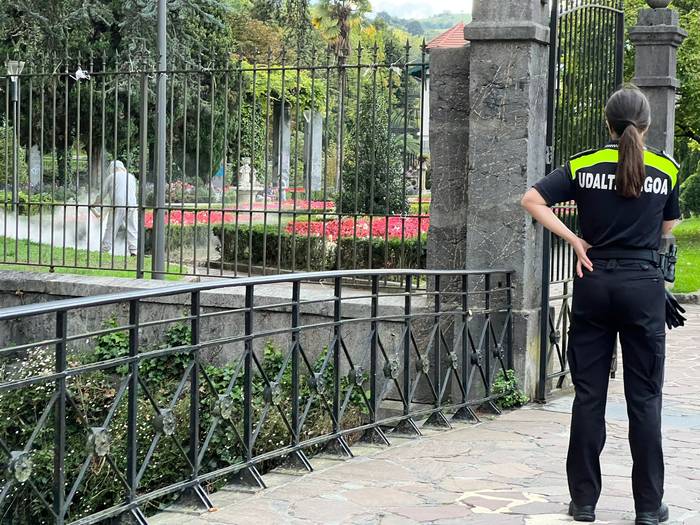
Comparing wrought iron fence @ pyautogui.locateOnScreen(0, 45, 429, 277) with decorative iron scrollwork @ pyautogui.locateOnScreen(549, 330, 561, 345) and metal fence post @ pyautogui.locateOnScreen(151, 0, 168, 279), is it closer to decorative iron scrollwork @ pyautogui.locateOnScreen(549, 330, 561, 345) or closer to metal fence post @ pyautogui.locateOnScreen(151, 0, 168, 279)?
metal fence post @ pyautogui.locateOnScreen(151, 0, 168, 279)

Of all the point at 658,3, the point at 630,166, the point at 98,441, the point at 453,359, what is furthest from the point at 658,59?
the point at 98,441

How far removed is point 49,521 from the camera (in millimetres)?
8930

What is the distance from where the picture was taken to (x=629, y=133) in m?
5.18

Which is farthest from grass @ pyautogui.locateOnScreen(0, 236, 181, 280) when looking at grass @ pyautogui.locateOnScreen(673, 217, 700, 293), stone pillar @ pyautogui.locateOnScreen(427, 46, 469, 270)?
grass @ pyautogui.locateOnScreen(673, 217, 700, 293)

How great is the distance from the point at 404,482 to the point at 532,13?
12.4 ft

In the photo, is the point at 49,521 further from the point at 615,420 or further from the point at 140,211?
the point at 615,420

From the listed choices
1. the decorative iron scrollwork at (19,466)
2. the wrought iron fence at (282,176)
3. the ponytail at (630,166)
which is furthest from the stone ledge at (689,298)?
the decorative iron scrollwork at (19,466)

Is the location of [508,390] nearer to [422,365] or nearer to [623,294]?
[422,365]

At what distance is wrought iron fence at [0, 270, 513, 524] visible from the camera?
19.4ft

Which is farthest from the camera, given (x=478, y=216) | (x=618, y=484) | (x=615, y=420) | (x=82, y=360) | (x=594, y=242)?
(x=82, y=360)

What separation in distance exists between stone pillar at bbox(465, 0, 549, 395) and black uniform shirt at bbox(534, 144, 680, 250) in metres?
3.09

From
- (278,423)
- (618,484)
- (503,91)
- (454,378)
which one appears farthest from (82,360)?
(618,484)

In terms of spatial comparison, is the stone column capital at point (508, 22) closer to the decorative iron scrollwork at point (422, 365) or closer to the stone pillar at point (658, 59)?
the decorative iron scrollwork at point (422, 365)

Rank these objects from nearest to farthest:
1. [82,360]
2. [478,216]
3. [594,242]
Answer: [594,242] < [478,216] < [82,360]
